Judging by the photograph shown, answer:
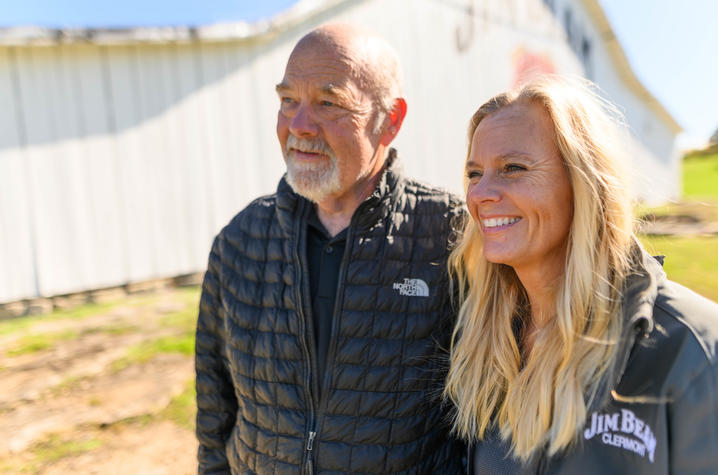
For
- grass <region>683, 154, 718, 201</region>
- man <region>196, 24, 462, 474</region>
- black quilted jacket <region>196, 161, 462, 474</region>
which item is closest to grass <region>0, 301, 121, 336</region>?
man <region>196, 24, 462, 474</region>

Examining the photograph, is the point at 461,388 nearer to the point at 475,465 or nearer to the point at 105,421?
the point at 475,465

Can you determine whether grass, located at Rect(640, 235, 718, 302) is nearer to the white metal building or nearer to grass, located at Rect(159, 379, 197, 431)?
the white metal building

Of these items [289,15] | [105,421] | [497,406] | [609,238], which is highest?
[289,15]

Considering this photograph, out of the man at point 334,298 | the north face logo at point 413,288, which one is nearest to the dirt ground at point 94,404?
the man at point 334,298

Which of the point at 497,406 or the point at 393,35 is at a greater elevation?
the point at 393,35

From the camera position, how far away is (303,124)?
6.49ft

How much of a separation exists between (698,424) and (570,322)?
37cm

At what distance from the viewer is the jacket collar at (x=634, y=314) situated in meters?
1.31

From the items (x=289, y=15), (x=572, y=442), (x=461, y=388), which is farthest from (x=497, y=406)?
(x=289, y=15)

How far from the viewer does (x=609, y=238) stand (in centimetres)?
146

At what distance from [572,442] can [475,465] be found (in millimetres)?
383

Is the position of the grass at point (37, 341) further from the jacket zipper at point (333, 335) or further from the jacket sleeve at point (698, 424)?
the jacket sleeve at point (698, 424)

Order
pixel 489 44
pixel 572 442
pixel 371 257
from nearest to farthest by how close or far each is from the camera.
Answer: pixel 572 442
pixel 371 257
pixel 489 44

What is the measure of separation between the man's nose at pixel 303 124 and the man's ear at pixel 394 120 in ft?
1.05
